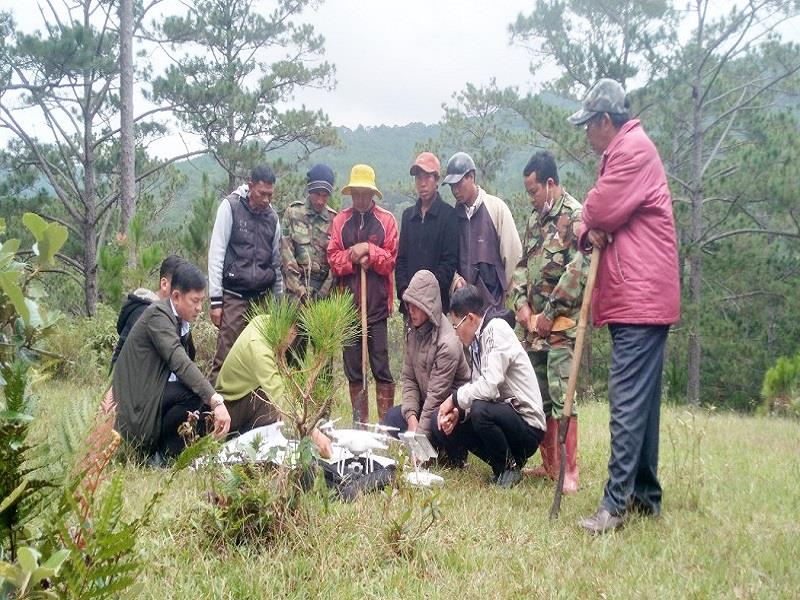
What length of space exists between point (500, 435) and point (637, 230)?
1.31 metres

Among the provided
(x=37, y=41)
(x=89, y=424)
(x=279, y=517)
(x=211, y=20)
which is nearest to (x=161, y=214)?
(x=211, y=20)

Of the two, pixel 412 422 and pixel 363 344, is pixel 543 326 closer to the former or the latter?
pixel 412 422

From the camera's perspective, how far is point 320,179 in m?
5.39

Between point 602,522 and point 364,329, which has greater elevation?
point 364,329

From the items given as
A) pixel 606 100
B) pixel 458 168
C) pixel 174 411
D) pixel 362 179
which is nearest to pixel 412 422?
pixel 174 411

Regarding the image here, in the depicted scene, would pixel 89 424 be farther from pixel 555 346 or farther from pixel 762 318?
pixel 762 318

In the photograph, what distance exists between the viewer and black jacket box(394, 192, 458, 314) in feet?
16.4

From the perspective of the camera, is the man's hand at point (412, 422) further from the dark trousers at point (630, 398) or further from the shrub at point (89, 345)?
the shrub at point (89, 345)

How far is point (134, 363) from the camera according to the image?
13.6 feet

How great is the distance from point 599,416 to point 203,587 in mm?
5295

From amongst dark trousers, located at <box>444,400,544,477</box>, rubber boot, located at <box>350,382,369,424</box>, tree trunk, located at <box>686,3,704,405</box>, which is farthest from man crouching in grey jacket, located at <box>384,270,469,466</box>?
tree trunk, located at <box>686,3,704,405</box>

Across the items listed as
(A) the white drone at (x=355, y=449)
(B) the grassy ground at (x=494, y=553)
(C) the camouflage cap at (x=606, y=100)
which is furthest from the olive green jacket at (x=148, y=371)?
(C) the camouflage cap at (x=606, y=100)

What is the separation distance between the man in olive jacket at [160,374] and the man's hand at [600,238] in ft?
6.94

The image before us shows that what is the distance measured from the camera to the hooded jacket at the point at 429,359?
432 centimetres
